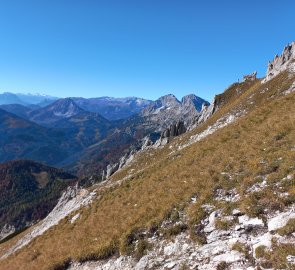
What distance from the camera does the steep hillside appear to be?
16219 millimetres

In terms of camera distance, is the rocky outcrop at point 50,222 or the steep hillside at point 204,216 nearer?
the steep hillside at point 204,216

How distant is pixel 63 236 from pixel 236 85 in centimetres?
9025

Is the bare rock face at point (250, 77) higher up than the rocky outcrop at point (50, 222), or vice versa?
the bare rock face at point (250, 77)

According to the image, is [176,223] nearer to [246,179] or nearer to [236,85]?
[246,179]

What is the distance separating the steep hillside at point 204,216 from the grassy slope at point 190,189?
0.08 metres

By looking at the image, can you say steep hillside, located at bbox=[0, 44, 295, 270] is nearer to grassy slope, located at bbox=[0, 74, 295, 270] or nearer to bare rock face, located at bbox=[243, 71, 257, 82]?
grassy slope, located at bbox=[0, 74, 295, 270]

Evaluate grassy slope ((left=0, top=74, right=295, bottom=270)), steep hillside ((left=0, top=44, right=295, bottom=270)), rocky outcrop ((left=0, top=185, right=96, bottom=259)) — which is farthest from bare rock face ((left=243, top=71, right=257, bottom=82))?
rocky outcrop ((left=0, top=185, right=96, bottom=259))

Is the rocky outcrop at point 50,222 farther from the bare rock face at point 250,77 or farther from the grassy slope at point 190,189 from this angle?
the bare rock face at point 250,77

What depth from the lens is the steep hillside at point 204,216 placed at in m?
16.2

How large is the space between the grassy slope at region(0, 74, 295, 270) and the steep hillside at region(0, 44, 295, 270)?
8cm

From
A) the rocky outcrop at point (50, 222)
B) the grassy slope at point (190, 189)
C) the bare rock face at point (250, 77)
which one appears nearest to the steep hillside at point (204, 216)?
the grassy slope at point (190, 189)

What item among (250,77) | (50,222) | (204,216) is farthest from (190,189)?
(250,77)

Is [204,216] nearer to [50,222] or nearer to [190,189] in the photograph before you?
[190,189]

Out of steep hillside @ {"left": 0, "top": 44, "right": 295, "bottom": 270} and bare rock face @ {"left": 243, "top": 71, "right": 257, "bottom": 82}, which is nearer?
steep hillside @ {"left": 0, "top": 44, "right": 295, "bottom": 270}
